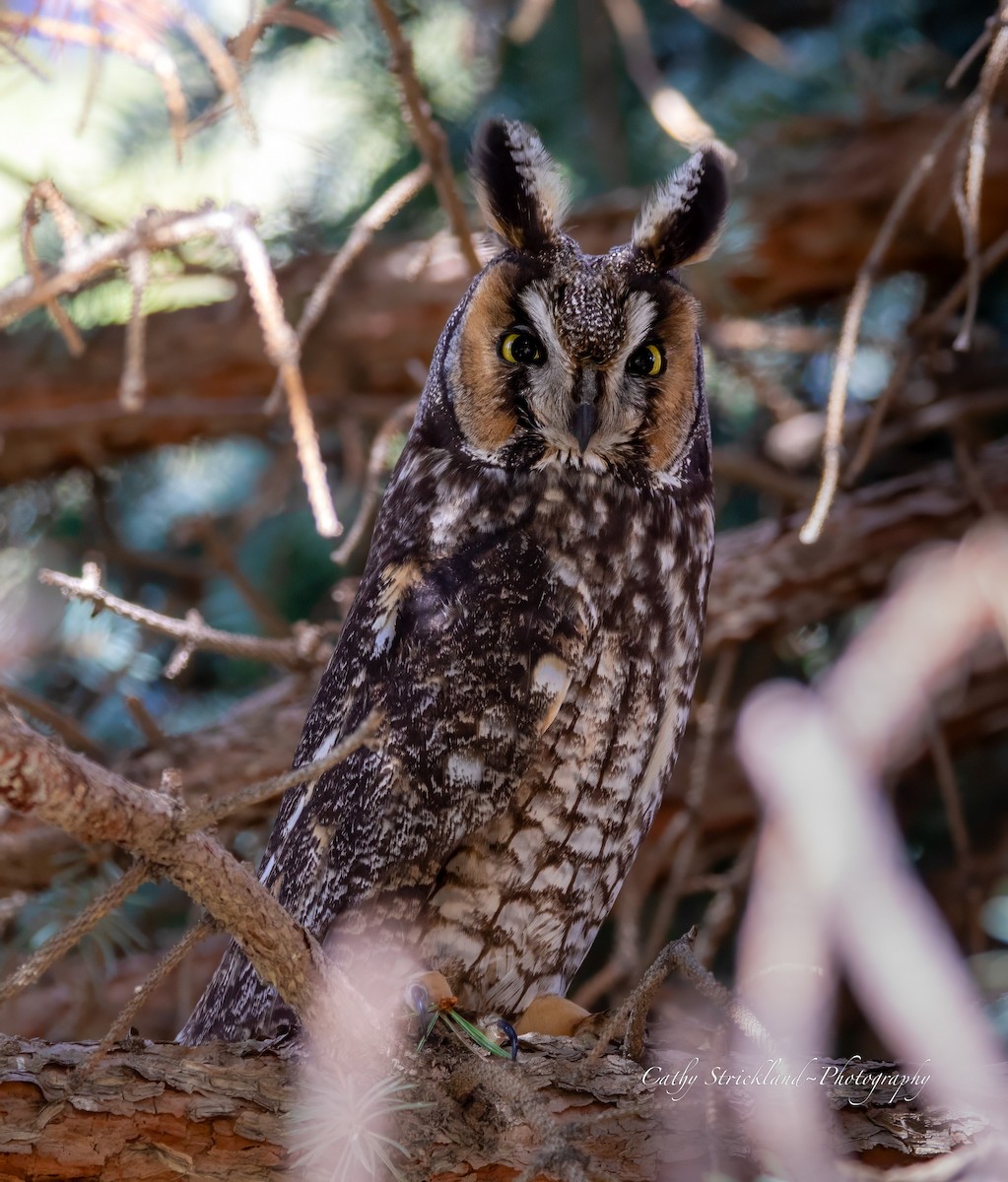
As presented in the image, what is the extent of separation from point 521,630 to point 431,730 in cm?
15

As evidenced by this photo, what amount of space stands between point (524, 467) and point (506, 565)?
14cm

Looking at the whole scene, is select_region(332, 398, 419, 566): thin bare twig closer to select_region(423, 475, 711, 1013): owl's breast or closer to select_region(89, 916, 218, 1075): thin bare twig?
select_region(423, 475, 711, 1013): owl's breast

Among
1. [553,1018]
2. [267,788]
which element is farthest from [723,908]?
[267,788]

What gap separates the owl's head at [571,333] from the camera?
4.74ft

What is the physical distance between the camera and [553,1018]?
1448 mm

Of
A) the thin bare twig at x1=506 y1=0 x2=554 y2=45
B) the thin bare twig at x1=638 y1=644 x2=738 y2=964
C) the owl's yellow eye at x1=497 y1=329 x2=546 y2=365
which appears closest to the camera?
the owl's yellow eye at x1=497 y1=329 x2=546 y2=365

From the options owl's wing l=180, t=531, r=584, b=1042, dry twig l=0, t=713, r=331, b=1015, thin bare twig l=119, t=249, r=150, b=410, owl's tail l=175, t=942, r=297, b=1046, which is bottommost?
owl's tail l=175, t=942, r=297, b=1046

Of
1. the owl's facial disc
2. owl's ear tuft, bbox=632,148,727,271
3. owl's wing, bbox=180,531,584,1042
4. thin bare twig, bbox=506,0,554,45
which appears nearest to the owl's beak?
the owl's facial disc

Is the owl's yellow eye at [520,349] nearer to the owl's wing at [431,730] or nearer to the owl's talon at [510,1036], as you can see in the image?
the owl's wing at [431,730]

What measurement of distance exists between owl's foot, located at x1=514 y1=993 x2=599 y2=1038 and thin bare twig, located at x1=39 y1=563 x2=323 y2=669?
708 millimetres

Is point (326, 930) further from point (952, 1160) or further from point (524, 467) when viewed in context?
point (952, 1160)

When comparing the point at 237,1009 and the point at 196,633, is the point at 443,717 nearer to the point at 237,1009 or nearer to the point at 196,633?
the point at 237,1009

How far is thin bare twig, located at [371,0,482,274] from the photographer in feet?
5.07

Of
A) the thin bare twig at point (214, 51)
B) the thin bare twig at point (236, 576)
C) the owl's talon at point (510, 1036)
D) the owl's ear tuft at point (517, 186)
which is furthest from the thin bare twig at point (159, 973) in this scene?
the thin bare twig at point (236, 576)
